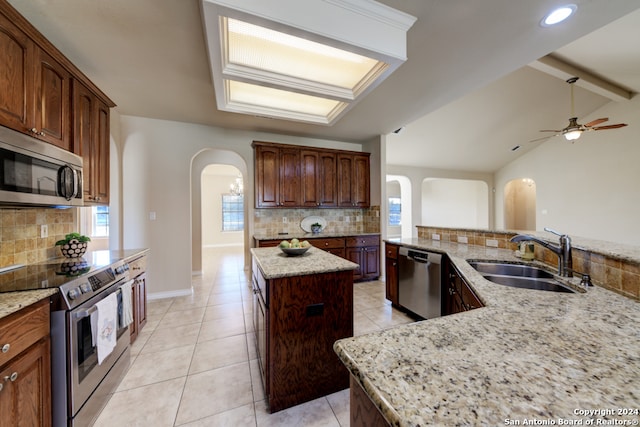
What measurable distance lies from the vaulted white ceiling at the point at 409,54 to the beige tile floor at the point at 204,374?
2.65m

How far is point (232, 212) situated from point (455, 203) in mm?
8692

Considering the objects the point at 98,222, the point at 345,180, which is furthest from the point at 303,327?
the point at 98,222

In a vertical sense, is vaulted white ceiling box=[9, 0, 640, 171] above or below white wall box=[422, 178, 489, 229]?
above

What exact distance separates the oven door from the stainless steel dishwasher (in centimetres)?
266

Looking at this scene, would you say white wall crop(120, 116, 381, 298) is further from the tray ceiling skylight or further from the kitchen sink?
the kitchen sink

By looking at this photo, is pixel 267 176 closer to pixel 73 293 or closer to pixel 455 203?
pixel 73 293

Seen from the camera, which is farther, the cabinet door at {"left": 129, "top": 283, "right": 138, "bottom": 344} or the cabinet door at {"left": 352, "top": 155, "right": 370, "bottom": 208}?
the cabinet door at {"left": 352, "top": 155, "right": 370, "bottom": 208}

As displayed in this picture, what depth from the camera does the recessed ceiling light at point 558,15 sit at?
161 cm

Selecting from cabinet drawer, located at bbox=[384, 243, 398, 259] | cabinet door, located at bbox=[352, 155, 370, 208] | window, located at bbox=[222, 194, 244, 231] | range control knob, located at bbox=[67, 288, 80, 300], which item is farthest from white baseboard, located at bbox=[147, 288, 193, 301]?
Result: window, located at bbox=[222, 194, 244, 231]

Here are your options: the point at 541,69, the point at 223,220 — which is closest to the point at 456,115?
the point at 541,69

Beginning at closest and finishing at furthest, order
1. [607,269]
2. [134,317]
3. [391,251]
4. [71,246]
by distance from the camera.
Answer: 1. [607,269]
2. [71,246]
3. [134,317]
4. [391,251]

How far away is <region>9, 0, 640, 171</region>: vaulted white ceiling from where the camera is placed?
162 centimetres

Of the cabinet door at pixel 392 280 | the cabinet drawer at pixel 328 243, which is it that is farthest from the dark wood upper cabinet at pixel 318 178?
the cabinet door at pixel 392 280

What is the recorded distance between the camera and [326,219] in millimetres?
4562
